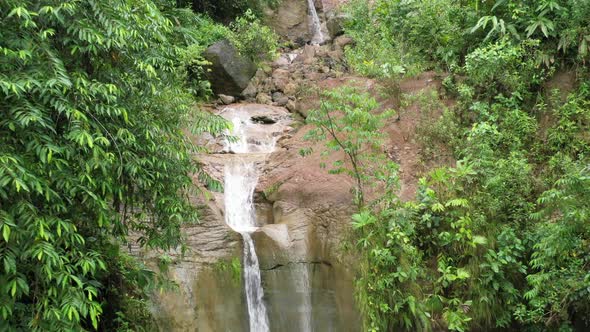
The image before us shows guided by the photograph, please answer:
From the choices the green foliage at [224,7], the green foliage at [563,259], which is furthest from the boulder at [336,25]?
the green foliage at [563,259]

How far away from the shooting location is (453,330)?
349 inches

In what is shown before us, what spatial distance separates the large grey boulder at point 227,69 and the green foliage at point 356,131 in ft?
18.3

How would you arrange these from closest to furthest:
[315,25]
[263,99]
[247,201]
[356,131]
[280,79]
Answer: [356,131], [247,201], [263,99], [280,79], [315,25]

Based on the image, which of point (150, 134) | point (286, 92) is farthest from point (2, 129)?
point (286, 92)

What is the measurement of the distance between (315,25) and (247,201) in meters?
13.2

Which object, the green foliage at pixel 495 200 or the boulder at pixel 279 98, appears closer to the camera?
the green foliage at pixel 495 200

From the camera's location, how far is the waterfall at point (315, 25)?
2194 cm

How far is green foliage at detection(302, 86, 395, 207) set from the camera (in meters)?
9.95

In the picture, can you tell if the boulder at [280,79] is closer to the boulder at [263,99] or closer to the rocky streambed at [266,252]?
the boulder at [263,99]

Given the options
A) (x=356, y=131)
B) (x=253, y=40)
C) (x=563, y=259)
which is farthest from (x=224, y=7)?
(x=563, y=259)

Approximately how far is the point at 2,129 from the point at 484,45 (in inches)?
409

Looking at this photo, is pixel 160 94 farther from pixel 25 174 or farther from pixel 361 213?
pixel 361 213

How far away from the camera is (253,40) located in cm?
1686

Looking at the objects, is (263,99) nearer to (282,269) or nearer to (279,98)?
(279,98)
